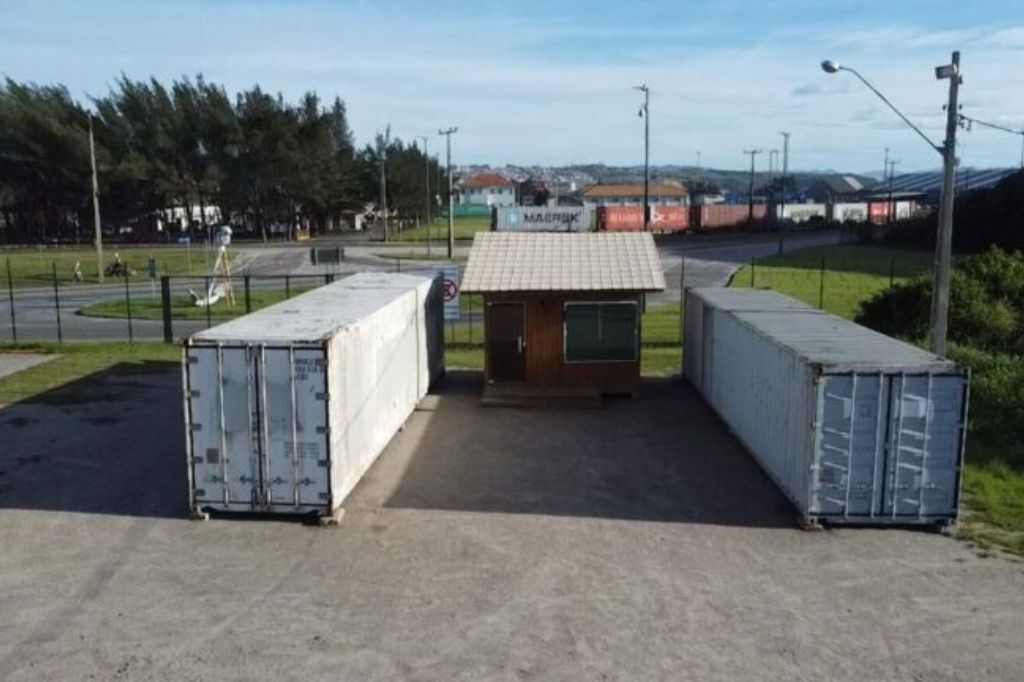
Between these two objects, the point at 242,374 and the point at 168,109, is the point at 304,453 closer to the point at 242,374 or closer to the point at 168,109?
the point at 242,374

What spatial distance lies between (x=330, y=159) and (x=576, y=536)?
95.9 meters

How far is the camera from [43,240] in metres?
99.6

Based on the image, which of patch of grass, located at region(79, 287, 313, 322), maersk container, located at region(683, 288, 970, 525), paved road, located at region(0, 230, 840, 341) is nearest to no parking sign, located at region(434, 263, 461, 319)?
paved road, located at region(0, 230, 840, 341)

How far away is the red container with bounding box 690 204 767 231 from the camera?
100125 mm

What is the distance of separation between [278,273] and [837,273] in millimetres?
34016

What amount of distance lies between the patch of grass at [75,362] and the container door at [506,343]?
999 cm

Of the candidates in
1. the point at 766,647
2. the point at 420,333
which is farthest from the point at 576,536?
the point at 420,333

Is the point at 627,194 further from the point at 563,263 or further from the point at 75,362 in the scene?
the point at 563,263

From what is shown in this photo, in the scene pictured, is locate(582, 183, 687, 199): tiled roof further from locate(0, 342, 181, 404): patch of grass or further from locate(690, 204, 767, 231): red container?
locate(0, 342, 181, 404): patch of grass

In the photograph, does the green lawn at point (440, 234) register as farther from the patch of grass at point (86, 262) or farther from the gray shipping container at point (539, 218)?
the patch of grass at point (86, 262)

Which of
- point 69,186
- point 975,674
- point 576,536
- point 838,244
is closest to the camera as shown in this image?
point 975,674

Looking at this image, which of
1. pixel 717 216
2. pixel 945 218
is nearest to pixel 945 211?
pixel 945 218

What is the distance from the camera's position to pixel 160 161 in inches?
3863

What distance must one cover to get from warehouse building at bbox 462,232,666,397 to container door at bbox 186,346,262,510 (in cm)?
787
